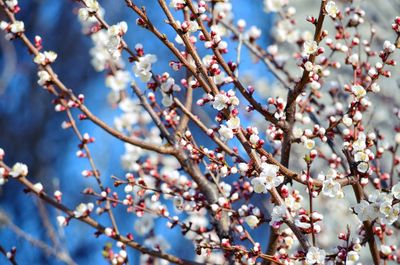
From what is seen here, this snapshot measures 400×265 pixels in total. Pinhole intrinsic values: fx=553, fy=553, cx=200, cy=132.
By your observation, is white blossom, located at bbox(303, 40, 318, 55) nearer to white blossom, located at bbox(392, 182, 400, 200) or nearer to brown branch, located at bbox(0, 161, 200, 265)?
white blossom, located at bbox(392, 182, 400, 200)

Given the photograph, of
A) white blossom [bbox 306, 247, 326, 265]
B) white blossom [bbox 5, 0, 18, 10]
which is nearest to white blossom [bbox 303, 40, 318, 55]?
white blossom [bbox 306, 247, 326, 265]

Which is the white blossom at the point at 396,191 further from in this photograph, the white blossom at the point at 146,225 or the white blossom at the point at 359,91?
the white blossom at the point at 146,225

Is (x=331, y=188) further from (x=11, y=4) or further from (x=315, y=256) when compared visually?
(x=11, y=4)

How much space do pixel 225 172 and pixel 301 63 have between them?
1.23 feet

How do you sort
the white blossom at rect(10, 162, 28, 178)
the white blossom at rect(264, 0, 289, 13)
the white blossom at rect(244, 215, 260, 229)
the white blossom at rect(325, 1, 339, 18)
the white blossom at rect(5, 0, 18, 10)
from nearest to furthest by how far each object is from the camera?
the white blossom at rect(325, 1, 339, 18) → the white blossom at rect(244, 215, 260, 229) → the white blossom at rect(10, 162, 28, 178) → the white blossom at rect(5, 0, 18, 10) → the white blossom at rect(264, 0, 289, 13)

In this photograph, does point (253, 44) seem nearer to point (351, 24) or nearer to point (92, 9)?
point (351, 24)

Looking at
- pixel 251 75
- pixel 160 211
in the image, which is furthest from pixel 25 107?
pixel 160 211

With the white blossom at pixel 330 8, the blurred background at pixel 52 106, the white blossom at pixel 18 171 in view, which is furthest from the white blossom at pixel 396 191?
the blurred background at pixel 52 106

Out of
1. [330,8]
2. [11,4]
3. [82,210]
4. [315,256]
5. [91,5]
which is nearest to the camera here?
[315,256]

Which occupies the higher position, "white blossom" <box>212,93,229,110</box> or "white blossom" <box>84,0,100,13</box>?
"white blossom" <box>84,0,100,13</box>

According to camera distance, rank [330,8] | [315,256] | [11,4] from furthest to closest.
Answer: [11,4] → [330,8] → [315,256]

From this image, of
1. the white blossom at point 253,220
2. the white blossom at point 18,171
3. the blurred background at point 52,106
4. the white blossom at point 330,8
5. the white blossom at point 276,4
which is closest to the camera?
the white blossom at point 330,8

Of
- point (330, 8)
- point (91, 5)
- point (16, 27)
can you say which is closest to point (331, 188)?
point (330, 8)

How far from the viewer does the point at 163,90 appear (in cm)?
192
